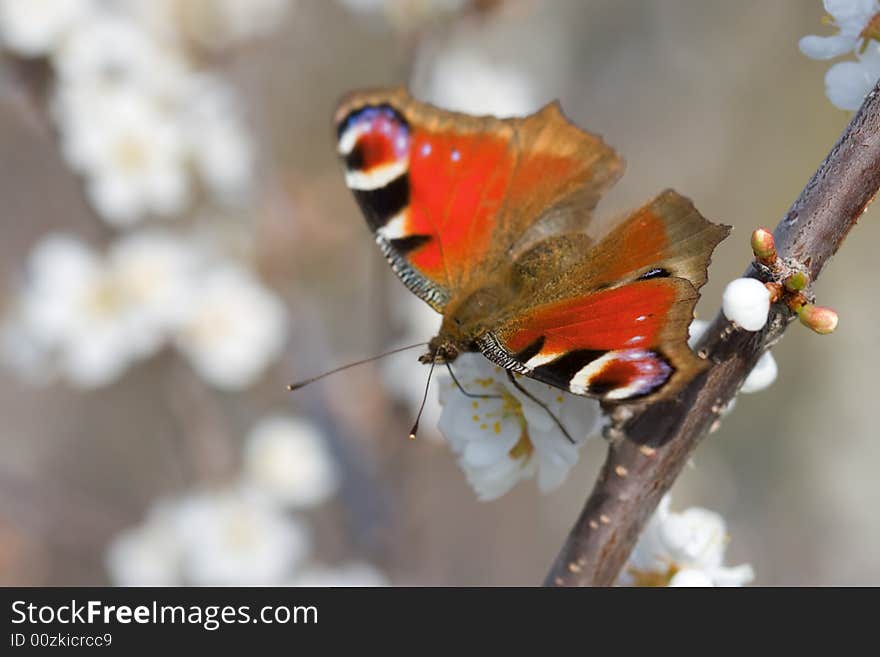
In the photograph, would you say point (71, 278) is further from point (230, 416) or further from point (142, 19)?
point (230, 416)

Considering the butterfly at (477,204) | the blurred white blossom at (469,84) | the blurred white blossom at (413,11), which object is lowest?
the butterfly at (477,204)

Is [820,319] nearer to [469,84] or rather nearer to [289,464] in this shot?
[289,464]

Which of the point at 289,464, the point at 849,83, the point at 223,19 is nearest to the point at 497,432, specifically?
the point at 849,83

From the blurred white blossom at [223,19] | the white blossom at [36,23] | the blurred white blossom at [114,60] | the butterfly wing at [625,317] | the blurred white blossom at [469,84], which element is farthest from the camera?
the blurred white blossom at [469,84]

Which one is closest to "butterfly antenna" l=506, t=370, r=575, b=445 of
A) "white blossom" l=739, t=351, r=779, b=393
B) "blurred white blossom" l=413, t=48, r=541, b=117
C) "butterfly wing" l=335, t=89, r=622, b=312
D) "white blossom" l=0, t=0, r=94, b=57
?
"white blossom" l=739, t=351, r=779, b=393

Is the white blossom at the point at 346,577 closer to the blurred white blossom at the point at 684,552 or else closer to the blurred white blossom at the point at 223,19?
the blurred white blossom at the point at 684,552

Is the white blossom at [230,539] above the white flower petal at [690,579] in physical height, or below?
above

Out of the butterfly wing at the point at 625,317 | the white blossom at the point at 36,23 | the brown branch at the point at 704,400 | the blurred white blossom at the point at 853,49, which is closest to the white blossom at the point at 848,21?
the blurred white blossom at the point at 853,49

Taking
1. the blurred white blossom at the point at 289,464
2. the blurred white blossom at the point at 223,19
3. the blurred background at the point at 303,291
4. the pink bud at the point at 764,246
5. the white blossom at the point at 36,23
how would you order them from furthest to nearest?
the blurred white blossom at the point at 223,19, the blurred white blossom at the point at 289,464, the blurred background at the point at 303,291, the white blossom at the point at 36,23, the pink bud at the point at 764,246
